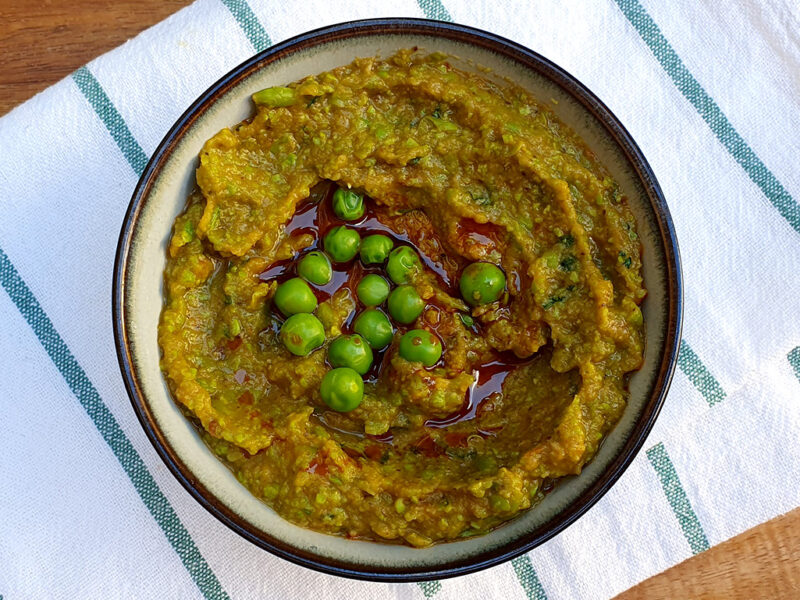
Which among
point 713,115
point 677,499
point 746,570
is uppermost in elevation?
point 713,115

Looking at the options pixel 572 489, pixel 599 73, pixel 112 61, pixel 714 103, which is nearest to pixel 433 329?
pixel 572 489

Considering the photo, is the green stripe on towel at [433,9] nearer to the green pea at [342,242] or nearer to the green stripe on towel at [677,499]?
the green pea at [342,242]

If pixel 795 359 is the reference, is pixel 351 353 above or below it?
above

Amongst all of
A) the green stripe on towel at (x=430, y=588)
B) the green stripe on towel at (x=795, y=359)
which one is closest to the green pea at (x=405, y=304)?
the green stripe on towel at (x=430, y=588)

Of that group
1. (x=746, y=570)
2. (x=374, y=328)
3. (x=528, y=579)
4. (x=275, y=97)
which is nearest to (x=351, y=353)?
(x=374, y=328)

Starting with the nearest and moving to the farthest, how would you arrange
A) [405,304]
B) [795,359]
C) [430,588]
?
[405,304] < [430,588] < [795,359]

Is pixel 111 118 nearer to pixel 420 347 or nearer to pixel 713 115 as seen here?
pixel 420 347

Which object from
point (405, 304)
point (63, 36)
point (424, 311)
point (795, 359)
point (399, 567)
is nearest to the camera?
point (399, 567)
